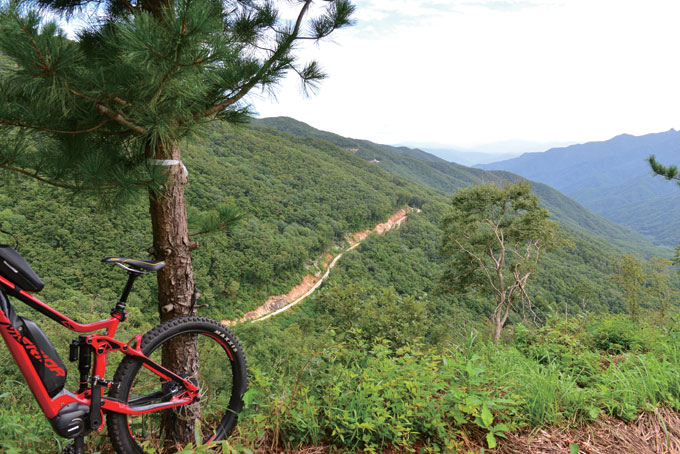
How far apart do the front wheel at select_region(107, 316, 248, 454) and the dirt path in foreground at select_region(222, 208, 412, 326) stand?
2322cm

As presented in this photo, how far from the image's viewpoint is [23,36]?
3.79 ft

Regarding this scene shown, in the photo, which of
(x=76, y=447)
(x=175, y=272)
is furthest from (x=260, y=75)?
(x=76, y=447)

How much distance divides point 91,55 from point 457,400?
2.70 meters

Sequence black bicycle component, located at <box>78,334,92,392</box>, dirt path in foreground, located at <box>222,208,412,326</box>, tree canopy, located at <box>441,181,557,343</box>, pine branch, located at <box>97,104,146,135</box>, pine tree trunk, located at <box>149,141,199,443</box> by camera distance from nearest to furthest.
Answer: black bicycle component, located at <box>78,334,92,392</box>
pine branch, located at <box>97,104,146,135</box>
pine tree trunk, located at <box>149,141,199,443</box>
tree canopy, located at <box>441,181,557,343</box>
dirt path in foreground, located at <box>222,208,412,326</box>

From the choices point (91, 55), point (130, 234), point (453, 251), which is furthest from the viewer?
point (130, 234)

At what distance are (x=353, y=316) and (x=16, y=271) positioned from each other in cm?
892

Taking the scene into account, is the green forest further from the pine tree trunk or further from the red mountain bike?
the red mountain bike

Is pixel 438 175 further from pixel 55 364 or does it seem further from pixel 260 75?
pixel 55 364

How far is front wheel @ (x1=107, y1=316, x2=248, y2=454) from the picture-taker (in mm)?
1466

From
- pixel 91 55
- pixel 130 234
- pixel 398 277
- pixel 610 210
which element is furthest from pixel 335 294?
pixel 610 210

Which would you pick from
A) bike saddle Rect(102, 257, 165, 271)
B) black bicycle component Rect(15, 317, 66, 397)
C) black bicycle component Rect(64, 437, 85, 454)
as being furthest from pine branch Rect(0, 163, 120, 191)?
black bicycle component Rect(64, 437, 85, 454)

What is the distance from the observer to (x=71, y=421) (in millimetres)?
1333

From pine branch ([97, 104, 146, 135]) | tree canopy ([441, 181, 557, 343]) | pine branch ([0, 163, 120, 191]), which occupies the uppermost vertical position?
pine branch ([97, 104, 146, 135])

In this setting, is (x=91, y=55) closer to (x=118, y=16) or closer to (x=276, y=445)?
(x=118, y=16)
